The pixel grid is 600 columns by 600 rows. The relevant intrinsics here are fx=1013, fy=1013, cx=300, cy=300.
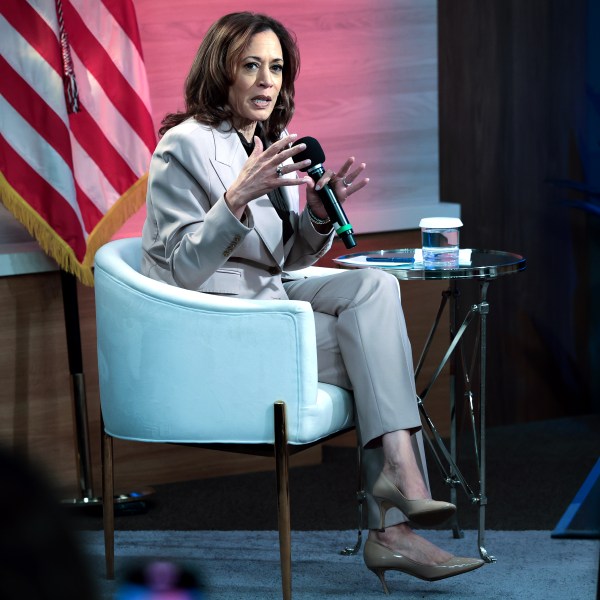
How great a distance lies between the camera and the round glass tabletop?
2.29 m

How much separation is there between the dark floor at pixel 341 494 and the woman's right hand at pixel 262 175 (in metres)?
1.11

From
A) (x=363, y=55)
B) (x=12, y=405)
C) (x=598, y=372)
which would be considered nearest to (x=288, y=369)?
(x=12, y=405)

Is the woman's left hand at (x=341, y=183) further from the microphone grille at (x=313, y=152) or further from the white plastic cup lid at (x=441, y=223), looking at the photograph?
the white plastic cup lid at (x=441, y=223)

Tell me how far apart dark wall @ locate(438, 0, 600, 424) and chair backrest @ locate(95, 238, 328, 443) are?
1875 millimetres

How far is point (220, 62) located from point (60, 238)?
80 cm

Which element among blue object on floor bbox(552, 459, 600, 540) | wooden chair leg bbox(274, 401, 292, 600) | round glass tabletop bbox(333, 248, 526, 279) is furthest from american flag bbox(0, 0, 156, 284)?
blue object on floor bbox(552, 459, 600, 540)

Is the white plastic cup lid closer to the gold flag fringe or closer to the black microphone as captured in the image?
the black microphone

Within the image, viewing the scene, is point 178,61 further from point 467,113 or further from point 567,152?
point 567,152

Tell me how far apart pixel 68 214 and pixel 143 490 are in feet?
2.92

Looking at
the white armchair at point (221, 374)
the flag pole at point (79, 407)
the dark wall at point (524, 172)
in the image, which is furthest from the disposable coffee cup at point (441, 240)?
the dark wall at point (524, 172)

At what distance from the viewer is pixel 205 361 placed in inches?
84.4

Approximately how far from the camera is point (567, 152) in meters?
4.00

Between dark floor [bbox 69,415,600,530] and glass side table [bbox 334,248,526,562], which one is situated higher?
glass side table [bbox 334,248,526,562]

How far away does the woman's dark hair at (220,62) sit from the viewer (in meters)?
2.37
